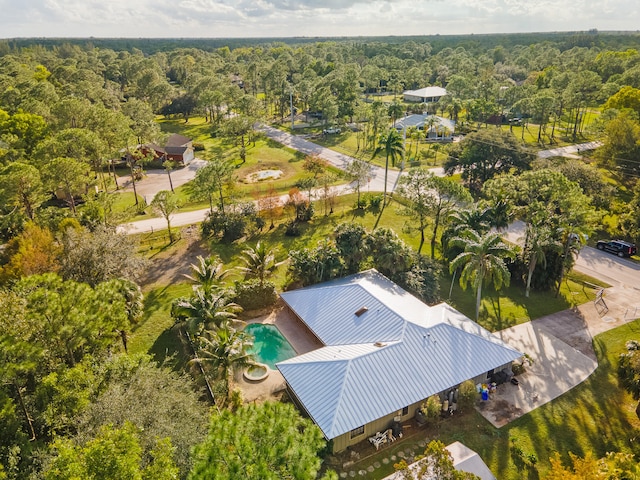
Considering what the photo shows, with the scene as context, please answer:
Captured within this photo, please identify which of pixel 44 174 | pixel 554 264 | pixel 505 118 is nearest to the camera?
pixel 554 264

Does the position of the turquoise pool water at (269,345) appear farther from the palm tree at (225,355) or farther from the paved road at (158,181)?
the paved road at (158,181)

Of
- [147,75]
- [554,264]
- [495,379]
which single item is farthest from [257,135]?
[495,379]

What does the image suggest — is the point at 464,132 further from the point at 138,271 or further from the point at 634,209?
the point at 138,271

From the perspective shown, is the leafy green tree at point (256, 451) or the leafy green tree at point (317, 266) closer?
the leafy green tree at point (256, 451)

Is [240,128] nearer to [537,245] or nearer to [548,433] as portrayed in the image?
[537,245]

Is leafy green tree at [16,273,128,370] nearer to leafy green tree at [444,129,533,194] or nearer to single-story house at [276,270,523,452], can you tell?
single-story house at [276,270,523,452]

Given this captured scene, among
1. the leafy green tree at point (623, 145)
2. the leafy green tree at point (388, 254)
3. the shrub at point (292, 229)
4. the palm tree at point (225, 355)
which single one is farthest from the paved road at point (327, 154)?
the palm tree at point (225, 355)

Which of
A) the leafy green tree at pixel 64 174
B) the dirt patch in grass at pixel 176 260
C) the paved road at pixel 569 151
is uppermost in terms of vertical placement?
the leafy green tree at pixel 64 174
